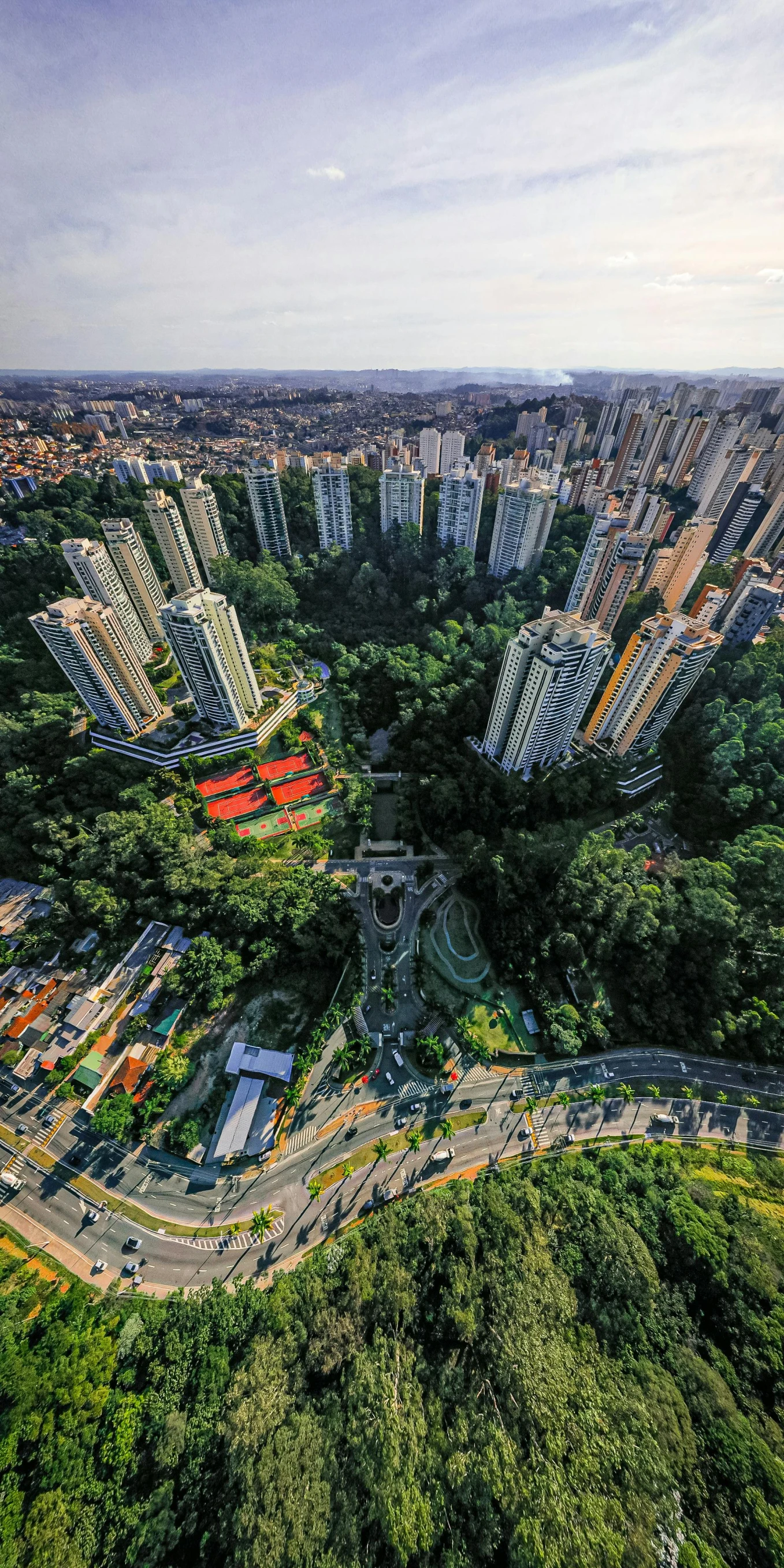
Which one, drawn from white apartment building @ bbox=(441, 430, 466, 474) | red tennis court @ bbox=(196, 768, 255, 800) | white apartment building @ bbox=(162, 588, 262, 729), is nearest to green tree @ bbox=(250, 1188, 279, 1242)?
red tennis court @ bbox=(196, 768, 255, 800)

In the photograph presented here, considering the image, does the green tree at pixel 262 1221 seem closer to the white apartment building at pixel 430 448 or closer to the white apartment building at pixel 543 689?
the white apartment building at pixel 543 689

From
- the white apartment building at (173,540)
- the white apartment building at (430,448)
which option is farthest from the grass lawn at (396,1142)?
the white apartment building at (430,448)

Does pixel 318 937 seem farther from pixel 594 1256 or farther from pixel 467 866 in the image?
pixel 594 1256

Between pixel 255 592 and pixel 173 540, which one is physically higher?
pixel 173 540

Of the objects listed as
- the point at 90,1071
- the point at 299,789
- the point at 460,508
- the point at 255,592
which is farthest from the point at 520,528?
the point at 90,1071

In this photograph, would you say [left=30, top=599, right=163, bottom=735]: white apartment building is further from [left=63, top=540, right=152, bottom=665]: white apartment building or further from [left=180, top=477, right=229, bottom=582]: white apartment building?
[left=180, top=477, right=229, bottom=582]: white apartment building

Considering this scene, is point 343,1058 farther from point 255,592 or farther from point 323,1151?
point 255,592
